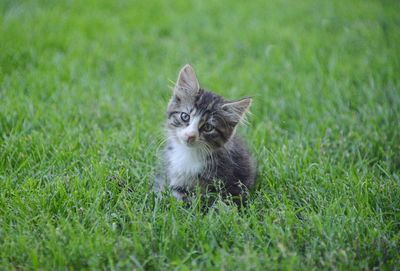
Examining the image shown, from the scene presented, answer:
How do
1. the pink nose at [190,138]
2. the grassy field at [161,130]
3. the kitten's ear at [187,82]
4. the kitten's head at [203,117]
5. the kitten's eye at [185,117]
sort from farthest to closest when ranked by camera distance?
1. the kitten's ear at [187,82]
2. the kitten's eye at [185,117]
3. the kitten's head at [203,117]
4. the pink nose at [190,138]
5. the grassy field at [161,130]

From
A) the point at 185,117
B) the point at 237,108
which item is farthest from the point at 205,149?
the point at 237,108

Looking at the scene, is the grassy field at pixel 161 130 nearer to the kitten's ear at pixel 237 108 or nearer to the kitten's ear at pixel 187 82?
the kitten's ear at pixel 237 108

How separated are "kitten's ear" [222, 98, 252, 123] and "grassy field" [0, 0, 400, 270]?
0.62 m

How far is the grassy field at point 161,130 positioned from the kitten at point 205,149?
0.82 ft

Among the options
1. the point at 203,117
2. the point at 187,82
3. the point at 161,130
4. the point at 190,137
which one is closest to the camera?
the point at 190,137

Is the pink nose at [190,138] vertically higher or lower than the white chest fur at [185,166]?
higher

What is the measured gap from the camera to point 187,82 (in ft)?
14.0

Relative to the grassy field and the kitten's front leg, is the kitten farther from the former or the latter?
the grassy field

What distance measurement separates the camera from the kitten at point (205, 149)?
3963 millimetres

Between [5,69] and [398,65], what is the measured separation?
5472mm

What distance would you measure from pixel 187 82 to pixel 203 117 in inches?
17.4

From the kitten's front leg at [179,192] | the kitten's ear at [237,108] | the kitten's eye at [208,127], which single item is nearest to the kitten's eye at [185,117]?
the kitten's eye at [208,127]

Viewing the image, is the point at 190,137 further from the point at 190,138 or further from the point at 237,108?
the point at 237,108

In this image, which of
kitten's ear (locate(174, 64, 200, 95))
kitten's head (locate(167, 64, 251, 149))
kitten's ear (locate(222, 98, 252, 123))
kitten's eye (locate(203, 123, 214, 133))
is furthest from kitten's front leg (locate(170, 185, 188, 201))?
kitten's ear (locate(174, 64, 200, 95))
